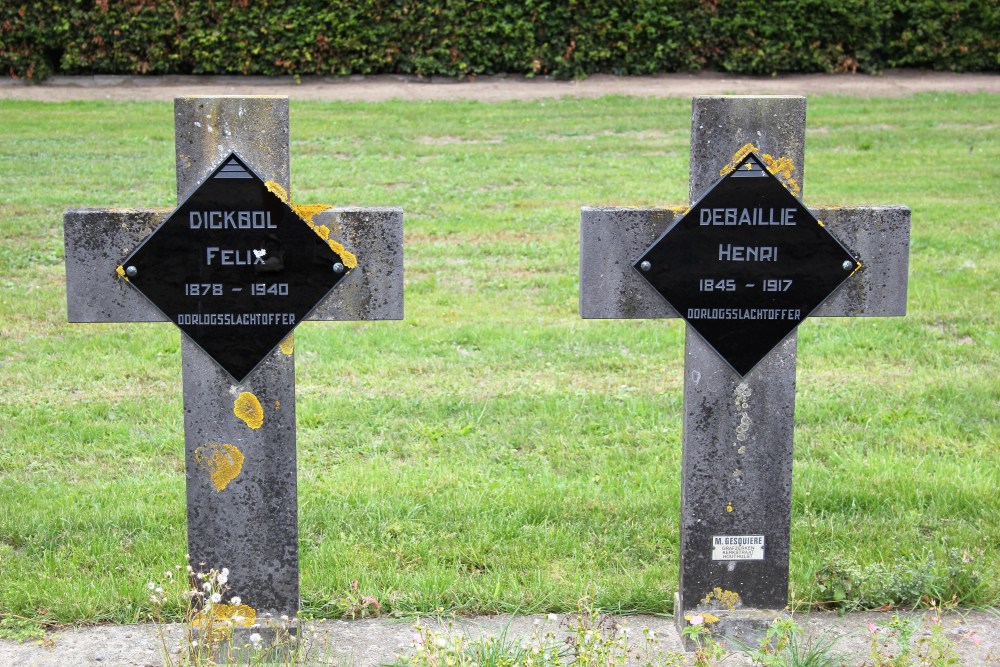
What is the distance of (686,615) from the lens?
11.9ft

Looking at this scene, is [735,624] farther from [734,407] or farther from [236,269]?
[236,269]

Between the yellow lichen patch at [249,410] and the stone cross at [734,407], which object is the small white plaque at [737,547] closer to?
the stone cross at [734,407]

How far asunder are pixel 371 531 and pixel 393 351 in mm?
2447

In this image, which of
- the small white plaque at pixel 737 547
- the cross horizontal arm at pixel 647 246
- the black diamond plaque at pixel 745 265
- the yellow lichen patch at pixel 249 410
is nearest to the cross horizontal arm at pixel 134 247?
the yellow lichen patch at pixel 249 410

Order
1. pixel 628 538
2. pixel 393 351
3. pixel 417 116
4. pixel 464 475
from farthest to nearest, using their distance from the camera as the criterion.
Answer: pixel 417 116
pixel 393 351
pixel 464 475
pixel 628 538

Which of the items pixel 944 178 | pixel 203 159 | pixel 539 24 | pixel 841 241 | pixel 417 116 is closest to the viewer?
pixel 203 159

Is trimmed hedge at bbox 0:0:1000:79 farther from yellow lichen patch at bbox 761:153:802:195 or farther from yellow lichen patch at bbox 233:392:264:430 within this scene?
yellow lichen patch at bbox 233:392:264:430

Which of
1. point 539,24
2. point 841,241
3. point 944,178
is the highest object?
point 539,24

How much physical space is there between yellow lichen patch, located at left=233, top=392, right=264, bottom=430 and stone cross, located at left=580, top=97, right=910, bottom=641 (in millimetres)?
1010

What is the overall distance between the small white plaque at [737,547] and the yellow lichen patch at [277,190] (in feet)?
5.30

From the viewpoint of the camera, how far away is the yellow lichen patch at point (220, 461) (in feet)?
11.5

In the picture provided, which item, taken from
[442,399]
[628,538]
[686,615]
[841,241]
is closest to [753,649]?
[686,615]

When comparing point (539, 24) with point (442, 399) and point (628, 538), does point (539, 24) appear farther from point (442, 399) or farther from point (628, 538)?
point (628, 538)

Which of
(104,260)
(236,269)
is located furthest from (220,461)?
(104,260)
